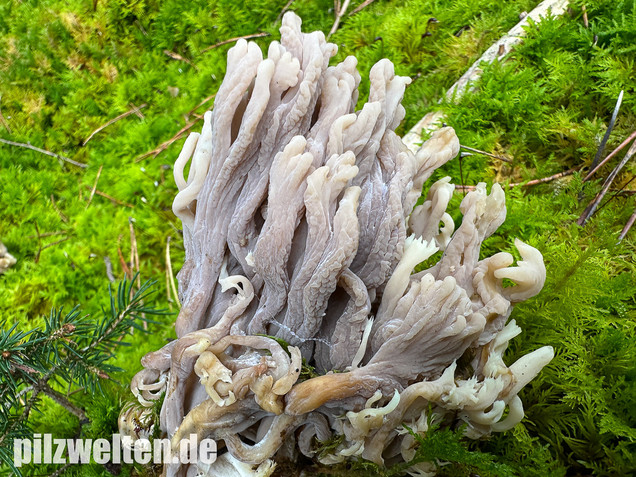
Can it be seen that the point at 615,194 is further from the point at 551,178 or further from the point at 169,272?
the point at 169,272

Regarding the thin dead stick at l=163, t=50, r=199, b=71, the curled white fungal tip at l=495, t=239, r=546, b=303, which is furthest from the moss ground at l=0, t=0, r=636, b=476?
the curled white fungal tip at l=495, t=239, r=546, b=303

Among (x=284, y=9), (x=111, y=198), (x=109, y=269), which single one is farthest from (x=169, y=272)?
(x=284, y=9)

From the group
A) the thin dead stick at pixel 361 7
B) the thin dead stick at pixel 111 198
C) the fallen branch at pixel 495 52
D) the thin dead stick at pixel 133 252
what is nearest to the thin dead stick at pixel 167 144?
the thin dead stick at pixel 111 198

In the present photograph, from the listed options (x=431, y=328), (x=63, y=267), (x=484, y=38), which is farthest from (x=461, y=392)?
(x=63, y=267)

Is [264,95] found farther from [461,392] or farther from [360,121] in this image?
[461,392]

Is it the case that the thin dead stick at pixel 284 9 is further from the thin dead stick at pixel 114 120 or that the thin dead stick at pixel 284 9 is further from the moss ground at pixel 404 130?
the thin dead stick at pixel 114 120

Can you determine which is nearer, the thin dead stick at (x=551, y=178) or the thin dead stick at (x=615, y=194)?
the thin dead stick at (x=615, y=194)

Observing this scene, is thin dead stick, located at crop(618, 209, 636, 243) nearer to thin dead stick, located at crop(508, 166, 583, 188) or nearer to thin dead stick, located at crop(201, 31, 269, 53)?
thin dead stick, located at crop(508, 166, 583, 188)
